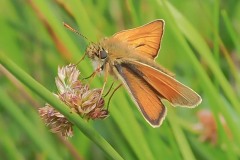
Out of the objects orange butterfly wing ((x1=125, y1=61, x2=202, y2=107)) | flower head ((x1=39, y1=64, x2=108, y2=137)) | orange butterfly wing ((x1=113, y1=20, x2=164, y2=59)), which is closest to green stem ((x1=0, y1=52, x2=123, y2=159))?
flower head ((x1=39, y1=64, x2=108, y2=137))

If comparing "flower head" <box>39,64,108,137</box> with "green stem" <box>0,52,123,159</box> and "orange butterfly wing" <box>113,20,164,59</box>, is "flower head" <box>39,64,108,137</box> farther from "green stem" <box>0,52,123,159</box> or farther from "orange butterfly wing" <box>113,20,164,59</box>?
"orange butterfly wing" <box>113,20,164,59</box>

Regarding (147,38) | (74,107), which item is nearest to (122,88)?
(147,38)

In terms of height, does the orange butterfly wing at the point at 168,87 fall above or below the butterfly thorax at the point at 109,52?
below

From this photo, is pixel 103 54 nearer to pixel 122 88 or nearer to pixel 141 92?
pixel 141 92

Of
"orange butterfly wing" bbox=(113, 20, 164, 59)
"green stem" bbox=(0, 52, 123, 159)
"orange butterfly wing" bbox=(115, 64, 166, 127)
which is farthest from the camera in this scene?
"orange butterfly wing" bbox=(113, 20, 164, 59)

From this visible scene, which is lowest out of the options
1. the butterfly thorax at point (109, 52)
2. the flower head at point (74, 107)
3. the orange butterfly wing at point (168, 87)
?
the orange butterfly wing at point (168, 87)

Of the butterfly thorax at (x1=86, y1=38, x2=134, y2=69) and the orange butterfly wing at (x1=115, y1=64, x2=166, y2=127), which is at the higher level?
the butterfly thorax at (x1=86, y1=38, x2=134, y2=69)

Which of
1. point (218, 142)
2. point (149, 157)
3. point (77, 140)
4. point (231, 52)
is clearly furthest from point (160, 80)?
point (231, 52)

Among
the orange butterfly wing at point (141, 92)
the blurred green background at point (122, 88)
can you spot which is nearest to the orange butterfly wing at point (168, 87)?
the orange butterfly wing at point (141, 92)

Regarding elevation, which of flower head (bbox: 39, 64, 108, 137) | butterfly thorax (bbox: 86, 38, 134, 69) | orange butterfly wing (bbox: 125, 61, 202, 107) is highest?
butterfly thorax (bbox: 86, 38, 134, 69)

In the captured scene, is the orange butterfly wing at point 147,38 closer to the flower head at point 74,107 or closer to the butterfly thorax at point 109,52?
the butterfly thorax at point 109,52
